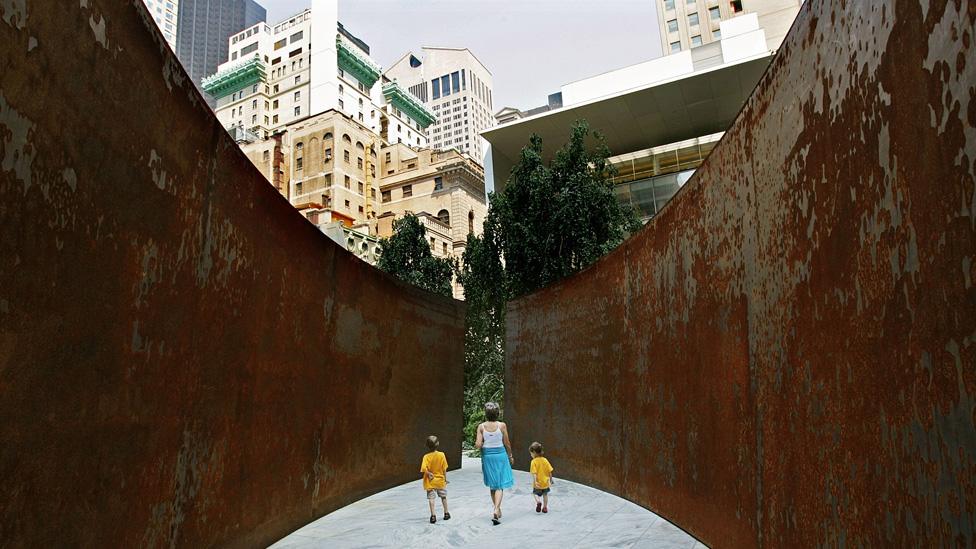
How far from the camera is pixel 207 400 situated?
3957 mm

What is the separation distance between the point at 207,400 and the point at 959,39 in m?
4.04

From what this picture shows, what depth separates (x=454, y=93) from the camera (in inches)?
5674

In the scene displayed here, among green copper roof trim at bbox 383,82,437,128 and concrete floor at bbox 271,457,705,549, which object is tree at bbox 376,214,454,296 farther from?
green copper roof trim at bbox 383,82,437,128

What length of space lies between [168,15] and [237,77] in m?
Answer: 67.7

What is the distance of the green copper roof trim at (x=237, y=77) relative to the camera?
256 ft

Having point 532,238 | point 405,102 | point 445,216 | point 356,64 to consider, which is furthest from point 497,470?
point 405,102

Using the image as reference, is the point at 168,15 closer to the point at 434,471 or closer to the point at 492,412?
the point at 492,412

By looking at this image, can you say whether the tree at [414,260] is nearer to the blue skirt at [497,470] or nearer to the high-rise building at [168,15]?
the blue skirt at [497,470]

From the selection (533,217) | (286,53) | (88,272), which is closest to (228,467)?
(88,272)

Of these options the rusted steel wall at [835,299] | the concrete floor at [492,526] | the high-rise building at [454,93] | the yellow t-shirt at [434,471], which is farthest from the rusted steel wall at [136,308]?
the high-rise building at [454,93]

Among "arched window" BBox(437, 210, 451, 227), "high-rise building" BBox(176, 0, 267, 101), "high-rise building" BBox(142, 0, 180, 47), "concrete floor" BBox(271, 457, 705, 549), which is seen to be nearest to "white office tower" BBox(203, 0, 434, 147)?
"arched window" BBox(437, 210, 451, 227)

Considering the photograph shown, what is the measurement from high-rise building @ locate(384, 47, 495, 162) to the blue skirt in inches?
5220

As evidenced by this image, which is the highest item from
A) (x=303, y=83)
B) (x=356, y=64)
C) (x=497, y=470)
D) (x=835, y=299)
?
(x=356, y=64)

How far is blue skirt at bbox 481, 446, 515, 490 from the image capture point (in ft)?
21.2
